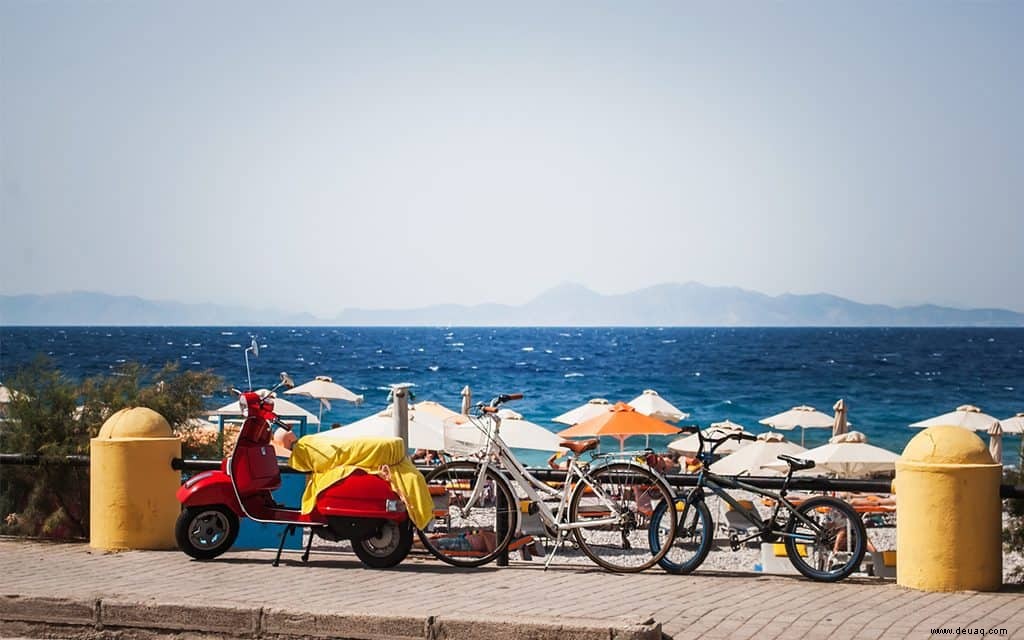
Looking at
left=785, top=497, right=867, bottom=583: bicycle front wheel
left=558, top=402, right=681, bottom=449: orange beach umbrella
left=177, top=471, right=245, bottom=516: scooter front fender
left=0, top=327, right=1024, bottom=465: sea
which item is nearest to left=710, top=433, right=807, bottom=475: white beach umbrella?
left=558, top=402, right=681, bottom=449: orange beach umbrella

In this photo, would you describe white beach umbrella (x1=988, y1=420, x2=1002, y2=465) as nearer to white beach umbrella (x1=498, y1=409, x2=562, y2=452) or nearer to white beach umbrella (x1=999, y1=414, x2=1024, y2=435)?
white beach umbrella (x1=999, y1=414, x2=1024, y2=435)

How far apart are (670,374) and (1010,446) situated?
1861 inches

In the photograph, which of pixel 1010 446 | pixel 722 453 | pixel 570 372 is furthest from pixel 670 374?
pixel 722 453

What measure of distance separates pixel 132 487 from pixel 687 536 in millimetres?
4542

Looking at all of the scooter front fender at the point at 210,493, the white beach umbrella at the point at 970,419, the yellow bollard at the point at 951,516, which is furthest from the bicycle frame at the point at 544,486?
the white beach umbrella at the point at 970,419

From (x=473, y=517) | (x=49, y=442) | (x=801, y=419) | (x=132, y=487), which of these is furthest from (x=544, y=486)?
(x=801, y=419)

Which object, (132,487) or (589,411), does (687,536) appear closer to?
(132,487)

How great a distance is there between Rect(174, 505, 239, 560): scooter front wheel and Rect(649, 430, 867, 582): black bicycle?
3362 mm

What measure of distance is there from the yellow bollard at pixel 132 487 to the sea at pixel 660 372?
33250mm

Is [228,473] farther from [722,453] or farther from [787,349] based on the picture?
[787,349]

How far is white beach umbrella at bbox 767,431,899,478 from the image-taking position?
21.0 m

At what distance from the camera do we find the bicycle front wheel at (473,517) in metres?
9.37

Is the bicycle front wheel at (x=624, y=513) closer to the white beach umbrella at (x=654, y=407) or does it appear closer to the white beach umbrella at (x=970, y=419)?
the white beach umbrella at (x=970, y=419)

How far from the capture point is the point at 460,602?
779cm
